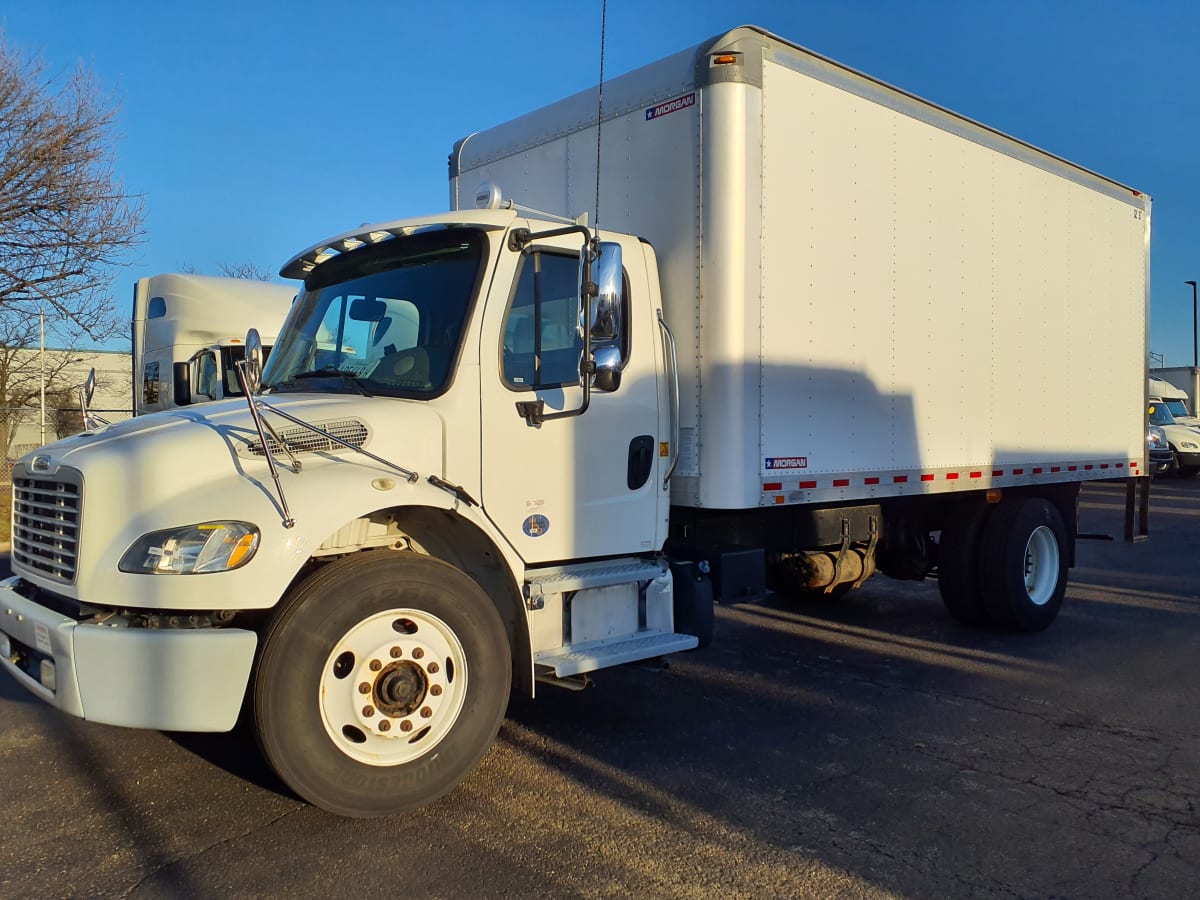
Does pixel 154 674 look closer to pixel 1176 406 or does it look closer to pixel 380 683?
pixel 380 683

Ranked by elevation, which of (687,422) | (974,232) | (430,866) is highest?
(974,232)

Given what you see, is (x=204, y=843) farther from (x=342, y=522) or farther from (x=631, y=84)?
(x=631, y=84)

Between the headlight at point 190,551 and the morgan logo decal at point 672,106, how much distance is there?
11.1 ft

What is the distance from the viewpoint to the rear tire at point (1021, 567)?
7.55 meters

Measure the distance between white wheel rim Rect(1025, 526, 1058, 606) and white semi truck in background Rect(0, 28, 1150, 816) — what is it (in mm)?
27

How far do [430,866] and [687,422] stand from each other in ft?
8.98

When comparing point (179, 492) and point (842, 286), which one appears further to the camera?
point (842, 286)

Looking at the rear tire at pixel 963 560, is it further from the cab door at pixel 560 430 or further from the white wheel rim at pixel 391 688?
the white wheel rim at pixel 391 688

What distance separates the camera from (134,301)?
14047mm

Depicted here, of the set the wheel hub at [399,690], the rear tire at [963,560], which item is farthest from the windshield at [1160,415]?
the wheel hub at [399,690]

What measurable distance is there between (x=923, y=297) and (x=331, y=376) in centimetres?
409

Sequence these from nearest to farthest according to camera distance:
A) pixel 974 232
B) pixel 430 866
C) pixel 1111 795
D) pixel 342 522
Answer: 1. pixel 430 866
2. pixel 342 522
3. pixel 1111 795
4. pixel 974 232

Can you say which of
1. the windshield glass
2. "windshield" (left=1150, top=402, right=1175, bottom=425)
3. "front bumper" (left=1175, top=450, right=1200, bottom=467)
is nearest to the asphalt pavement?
"front bumper" (left=1175, top=450, right=1200, bottom=467)

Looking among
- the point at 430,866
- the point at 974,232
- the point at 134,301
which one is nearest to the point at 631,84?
the point at 974,232
